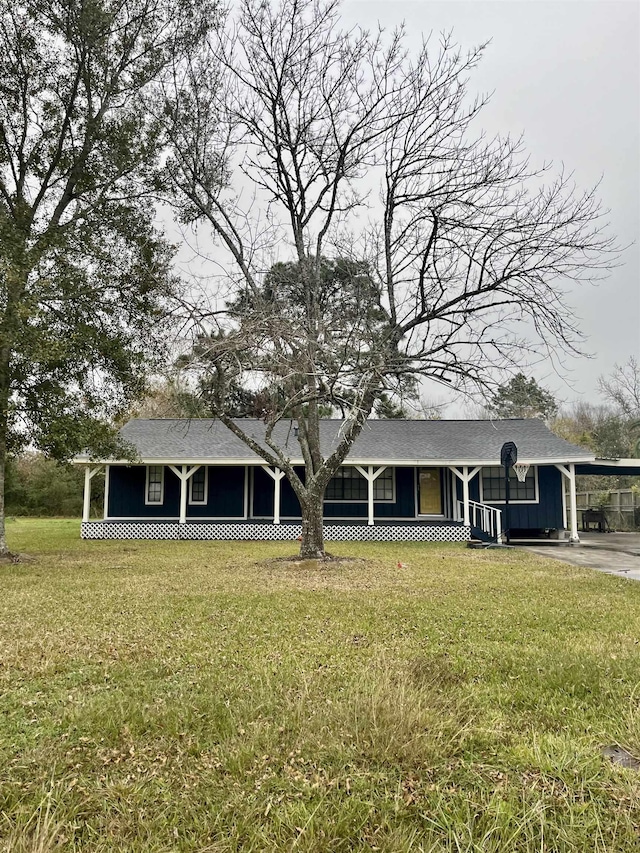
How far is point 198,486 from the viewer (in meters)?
20.3

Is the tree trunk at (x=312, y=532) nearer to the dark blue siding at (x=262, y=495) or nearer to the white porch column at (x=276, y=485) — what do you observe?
the white porch column at (x=276, y=485)

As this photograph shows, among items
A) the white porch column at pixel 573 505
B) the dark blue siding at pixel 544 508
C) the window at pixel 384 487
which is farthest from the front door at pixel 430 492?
the white porch column at pixel 573 505

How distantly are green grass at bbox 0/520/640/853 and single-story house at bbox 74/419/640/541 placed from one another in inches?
434

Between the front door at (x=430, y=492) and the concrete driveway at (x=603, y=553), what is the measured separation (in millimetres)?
3956

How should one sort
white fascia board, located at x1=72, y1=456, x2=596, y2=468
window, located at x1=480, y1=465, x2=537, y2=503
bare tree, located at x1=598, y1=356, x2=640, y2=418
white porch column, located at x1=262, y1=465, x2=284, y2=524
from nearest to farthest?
white fascia board, located at x1=72, y1=456, x2=596, y2=468 → white porch column, located at x1=262, y1=465, x2=284, y2=524 → window, located at x1=480, y1=465, x2=537, y2=503 → bare tree, located at x1=598, y1=356, x2=640, y2=418

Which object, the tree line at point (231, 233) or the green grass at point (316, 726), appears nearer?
the green grass at point (316, 726)

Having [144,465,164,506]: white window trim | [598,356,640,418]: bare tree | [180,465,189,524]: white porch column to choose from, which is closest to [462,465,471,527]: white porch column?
[180,465,189,524]: white porch column

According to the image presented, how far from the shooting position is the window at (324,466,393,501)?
1998cm

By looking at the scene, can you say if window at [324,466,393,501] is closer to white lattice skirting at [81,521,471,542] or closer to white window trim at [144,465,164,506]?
white lattice skirting at [81,521,471,542]

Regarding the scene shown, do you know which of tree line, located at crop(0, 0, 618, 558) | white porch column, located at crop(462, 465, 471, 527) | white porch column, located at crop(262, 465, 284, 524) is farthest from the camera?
white porch column, located at crop(462, 465, 471, 527)

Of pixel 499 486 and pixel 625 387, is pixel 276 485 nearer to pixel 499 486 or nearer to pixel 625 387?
pixel 499 486

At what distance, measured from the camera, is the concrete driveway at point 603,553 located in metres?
11.6

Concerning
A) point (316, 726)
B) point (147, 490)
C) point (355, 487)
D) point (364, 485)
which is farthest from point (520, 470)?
point (316, 726)

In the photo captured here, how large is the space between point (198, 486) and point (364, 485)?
5.93 metres
